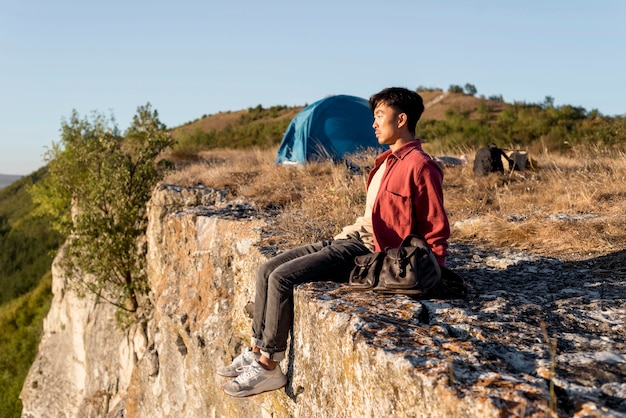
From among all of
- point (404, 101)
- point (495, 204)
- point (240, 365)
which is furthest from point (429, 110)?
point (240, 365)

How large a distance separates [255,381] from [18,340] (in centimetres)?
3052

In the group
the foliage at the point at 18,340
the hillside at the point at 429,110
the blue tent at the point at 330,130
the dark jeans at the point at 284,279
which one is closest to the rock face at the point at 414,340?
the dark jeans at the point at 284,279

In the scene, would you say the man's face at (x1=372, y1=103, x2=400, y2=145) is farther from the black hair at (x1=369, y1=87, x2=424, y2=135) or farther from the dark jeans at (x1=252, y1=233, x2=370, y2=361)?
the dark jeans at (x1=252, y1=233, x2=370, y2=361)

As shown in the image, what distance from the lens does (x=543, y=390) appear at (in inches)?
81.6

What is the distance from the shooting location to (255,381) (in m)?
3.56

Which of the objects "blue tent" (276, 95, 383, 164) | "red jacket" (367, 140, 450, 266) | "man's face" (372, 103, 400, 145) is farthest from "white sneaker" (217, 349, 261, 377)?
"blue tent" (276, 95, 383, 164)

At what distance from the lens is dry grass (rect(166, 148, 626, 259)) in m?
5.17

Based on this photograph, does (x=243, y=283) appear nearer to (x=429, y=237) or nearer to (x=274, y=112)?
(x=429, y=237)

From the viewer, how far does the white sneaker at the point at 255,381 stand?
3.48m

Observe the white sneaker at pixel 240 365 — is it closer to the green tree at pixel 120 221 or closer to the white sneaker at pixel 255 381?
the white sneaker at pixel 255 381

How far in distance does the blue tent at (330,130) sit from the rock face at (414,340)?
5120 mm

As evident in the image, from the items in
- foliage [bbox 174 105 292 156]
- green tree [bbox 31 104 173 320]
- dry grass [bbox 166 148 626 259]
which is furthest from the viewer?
foliage [bbox 174 105 292 156]

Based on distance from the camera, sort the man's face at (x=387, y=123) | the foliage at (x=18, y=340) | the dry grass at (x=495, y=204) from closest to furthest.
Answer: the man's face at (x=387, y=123)
the dry grass at (x=495, y=204)
the foliage at (x=18, y=340)

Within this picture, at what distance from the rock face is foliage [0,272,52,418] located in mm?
20577
